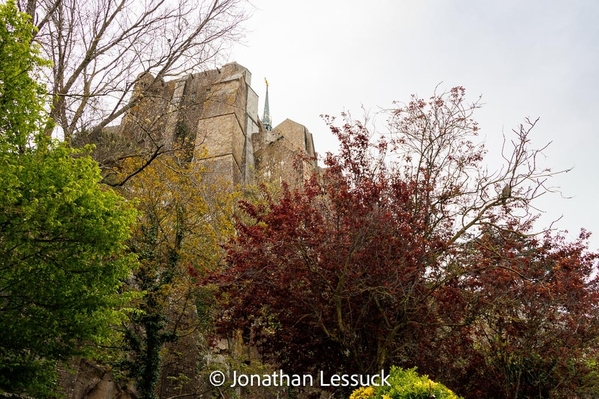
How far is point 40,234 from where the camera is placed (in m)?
6.37

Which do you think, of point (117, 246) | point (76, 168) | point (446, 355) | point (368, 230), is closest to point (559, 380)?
point (446, 355)

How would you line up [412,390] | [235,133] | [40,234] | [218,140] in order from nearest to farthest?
1. [412,390]
2. [40,234]
3. [218,140]
4. [235,133]

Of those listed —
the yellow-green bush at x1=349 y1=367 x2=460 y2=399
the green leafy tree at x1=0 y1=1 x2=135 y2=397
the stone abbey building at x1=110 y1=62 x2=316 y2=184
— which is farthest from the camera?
the stone abbey building at x1=110 y1=62 x2=316 y2=184

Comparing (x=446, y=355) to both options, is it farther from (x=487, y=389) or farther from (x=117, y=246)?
(x=117, y=246)

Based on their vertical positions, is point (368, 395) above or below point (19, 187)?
below

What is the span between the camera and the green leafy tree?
6.10 meters

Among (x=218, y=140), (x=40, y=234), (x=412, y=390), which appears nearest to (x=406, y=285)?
(x=412, y=390)

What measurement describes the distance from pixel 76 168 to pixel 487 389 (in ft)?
26.3

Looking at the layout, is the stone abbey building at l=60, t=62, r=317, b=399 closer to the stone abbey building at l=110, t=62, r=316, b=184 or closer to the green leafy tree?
the stone abbey building at l=110, t=62, r=316, b=184

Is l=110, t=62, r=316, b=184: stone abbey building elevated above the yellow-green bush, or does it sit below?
above

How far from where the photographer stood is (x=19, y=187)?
6.09m

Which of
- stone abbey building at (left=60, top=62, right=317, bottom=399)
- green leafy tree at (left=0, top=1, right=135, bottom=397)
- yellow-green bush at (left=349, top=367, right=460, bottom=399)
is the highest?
stone abbey building at (left=60, top=62, right=317, bottom=399)

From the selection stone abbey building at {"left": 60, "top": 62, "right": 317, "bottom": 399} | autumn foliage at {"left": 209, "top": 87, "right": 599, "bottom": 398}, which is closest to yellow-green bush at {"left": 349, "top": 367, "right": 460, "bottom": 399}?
autumn foliage at {"left": 209, "top": 87, "right": 599, "bottom": 398}

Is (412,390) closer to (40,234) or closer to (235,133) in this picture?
(40,234)
